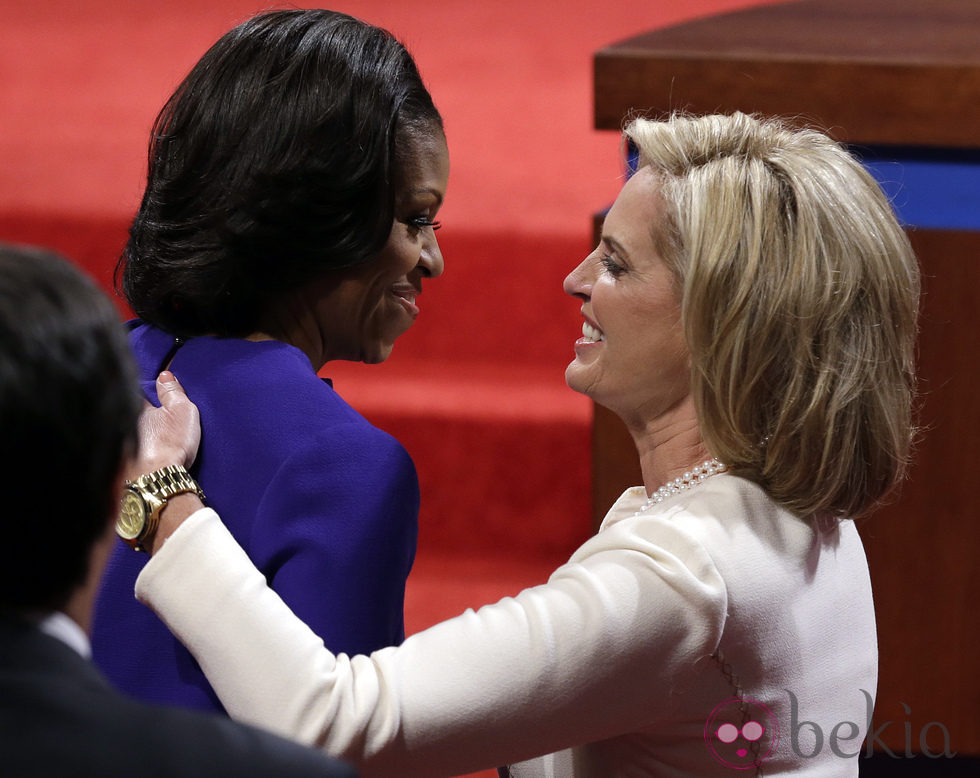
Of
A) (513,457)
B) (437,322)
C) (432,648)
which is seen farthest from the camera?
(437,322)

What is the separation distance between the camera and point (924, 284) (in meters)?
2.28

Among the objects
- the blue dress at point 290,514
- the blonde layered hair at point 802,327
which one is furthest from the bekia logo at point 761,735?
the blue dress at point 290,514

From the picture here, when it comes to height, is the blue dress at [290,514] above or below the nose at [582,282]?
below

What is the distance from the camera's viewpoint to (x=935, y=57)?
91.7 inches

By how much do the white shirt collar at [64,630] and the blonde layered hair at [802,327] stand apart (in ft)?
2.49

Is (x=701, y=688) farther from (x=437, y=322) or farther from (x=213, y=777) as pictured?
(x=437, y=322)

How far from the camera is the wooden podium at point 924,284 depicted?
227cm

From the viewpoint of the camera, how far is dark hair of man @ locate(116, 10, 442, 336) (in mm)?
1245

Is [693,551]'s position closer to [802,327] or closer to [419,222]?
[802,327]

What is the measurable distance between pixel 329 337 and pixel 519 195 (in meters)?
2.60

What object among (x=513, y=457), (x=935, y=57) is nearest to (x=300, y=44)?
(x=935, y=57)

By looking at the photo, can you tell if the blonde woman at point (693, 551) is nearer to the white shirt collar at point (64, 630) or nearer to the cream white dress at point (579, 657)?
the cream white dress at point (579, 657)

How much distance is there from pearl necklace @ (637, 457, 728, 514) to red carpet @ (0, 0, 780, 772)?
1.58 meters

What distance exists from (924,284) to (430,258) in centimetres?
114
